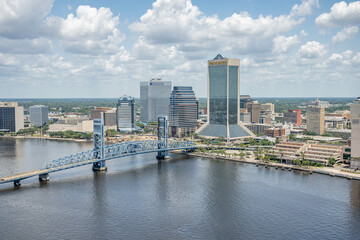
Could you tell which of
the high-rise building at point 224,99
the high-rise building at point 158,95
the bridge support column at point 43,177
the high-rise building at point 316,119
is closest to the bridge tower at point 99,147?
the bridge support column at point 43,177

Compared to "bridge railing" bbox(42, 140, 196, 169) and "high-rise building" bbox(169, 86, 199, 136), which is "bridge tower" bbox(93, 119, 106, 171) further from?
"high-rise building" bbox(169, 86, 199, 136)

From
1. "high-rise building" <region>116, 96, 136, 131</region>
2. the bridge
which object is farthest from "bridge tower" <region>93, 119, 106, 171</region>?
"high-rise building" <region>116, 96, 136, 131</region>

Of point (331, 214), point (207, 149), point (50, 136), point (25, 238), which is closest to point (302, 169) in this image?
point (331, 214)

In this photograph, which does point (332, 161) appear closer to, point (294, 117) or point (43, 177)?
point (43, 177)

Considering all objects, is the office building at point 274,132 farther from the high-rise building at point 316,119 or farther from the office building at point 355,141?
the office building at point 355,141

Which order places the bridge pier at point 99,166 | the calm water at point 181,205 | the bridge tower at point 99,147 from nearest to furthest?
the calm water at point 181,205 < the bridge pier at point 99,166 < the bridge tower at point 99,147
